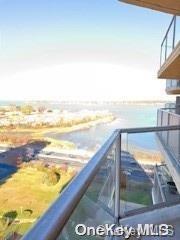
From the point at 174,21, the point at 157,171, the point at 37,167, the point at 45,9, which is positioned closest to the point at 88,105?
the point at 37,167

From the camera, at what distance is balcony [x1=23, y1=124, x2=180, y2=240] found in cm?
65

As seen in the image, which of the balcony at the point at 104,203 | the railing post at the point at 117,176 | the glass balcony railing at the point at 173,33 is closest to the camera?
the balcony at the point at 104,203

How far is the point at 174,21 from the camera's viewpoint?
6.49 metres

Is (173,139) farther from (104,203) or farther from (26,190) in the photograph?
(26,190)

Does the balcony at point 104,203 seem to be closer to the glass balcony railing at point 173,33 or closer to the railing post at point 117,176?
the railing post at point 117,176

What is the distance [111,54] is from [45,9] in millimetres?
7164

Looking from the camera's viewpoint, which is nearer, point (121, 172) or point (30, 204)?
point (121, 172)

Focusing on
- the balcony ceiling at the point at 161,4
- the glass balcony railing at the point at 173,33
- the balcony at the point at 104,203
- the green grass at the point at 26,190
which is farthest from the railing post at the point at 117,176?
the green grass at the point at 26,190

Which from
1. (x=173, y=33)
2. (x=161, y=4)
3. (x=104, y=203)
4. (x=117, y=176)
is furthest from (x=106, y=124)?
(x=104, y=203)

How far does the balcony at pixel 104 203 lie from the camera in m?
0.65

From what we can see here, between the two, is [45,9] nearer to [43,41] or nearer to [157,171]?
[43,41]

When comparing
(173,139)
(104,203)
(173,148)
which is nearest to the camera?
(104,203)

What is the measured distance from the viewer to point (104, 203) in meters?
1.75

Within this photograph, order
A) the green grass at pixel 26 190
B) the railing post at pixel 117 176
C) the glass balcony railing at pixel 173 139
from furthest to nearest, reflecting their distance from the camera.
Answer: the green grass at pixel 26 190
the glass balcony railing at pixel 173 139
the railing post at pixel 117 176
